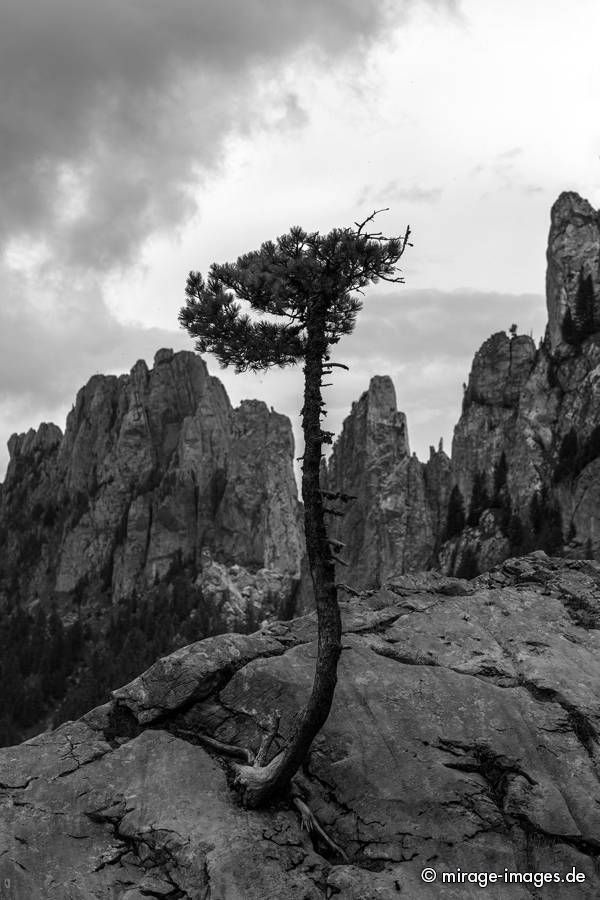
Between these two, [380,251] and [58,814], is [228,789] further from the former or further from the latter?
[380,251]

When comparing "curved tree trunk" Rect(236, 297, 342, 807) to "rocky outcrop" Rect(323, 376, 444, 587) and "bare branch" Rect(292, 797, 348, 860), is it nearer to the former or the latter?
"bare branch" Rect(292, 797, 348, 860)

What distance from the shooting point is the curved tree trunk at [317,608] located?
14.4m

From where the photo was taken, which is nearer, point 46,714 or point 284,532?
point 46,714

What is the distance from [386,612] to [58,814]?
32.7 ft

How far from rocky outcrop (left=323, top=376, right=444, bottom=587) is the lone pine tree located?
423 ft

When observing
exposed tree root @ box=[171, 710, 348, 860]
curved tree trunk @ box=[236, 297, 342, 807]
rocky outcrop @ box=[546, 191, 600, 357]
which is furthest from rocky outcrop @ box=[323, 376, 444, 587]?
exposed tree root @ box=[171, 710, 348, 860]

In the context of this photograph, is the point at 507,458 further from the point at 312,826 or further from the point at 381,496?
the point at 312,826

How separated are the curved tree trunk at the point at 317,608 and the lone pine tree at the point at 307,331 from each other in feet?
0.07

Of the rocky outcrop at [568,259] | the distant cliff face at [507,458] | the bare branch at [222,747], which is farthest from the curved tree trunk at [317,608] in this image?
the rocky outcrop at [568,259]

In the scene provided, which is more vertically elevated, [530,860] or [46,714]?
[530,860]

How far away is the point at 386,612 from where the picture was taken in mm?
20406

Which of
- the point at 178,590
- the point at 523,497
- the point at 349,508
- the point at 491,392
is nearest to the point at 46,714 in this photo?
the point at 178,590

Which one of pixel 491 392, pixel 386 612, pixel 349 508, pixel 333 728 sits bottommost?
pixel 333 728

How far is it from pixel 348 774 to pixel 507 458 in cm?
11015
